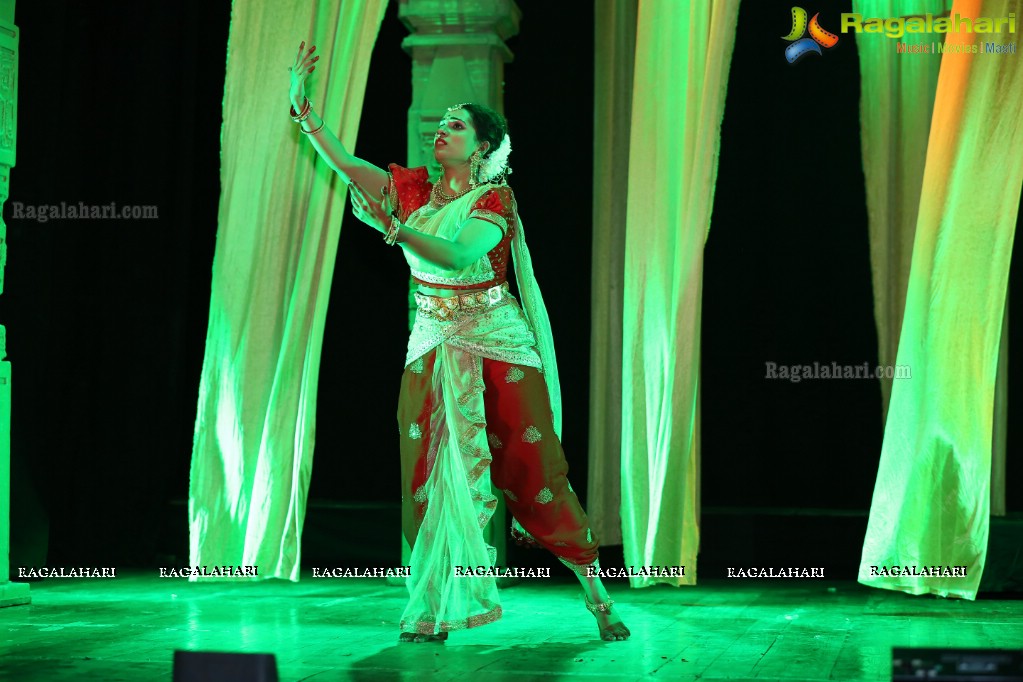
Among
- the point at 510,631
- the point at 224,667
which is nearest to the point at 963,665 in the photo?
the point at 224,667

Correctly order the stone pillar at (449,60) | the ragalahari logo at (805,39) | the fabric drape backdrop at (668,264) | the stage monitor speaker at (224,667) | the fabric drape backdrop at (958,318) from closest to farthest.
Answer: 1. the stage monitor speaker at (224,667)
2. the fabric drape backdrop at (958,318)
3. the fabric drape backdrop at (668,264)
4. the stone pillar at (449,60)
5. the ragalahari logo at (805,39)

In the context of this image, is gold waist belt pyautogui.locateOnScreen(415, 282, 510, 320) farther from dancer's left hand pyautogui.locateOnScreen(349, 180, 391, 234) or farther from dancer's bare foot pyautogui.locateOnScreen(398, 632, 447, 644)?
dancer's bare foot pyautogui.locateOnScreen(398, 632, 447, 644)

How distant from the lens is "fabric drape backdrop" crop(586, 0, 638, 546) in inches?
180

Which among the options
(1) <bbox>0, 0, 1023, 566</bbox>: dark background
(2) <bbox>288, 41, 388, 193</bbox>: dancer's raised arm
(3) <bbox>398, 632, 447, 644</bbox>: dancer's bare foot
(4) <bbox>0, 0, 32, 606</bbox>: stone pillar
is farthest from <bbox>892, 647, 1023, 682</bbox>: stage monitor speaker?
(4) <bbox>0, 0, 32, 606</bbox>: stone pillar

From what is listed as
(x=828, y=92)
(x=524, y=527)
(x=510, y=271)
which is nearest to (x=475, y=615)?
(x=524, y=527)

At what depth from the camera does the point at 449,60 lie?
448 centimetres

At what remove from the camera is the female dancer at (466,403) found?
3.27 m

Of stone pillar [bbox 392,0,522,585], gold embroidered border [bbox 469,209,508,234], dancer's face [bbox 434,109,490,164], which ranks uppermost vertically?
stone pillar [bbox 392,0,522,585]

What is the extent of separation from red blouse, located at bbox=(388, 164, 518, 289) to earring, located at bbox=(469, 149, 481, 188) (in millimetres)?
86

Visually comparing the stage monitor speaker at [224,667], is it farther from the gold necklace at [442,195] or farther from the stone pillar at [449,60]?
the stone pillar at [449,60]

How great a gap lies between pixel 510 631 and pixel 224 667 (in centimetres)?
171

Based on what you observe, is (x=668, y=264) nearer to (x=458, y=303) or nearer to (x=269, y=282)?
(x=458, y=303)

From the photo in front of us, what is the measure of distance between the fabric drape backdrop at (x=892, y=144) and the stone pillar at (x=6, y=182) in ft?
9.50

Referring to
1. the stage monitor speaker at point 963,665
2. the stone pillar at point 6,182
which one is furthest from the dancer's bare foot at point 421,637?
the stage monitor speaker at point 963,665
